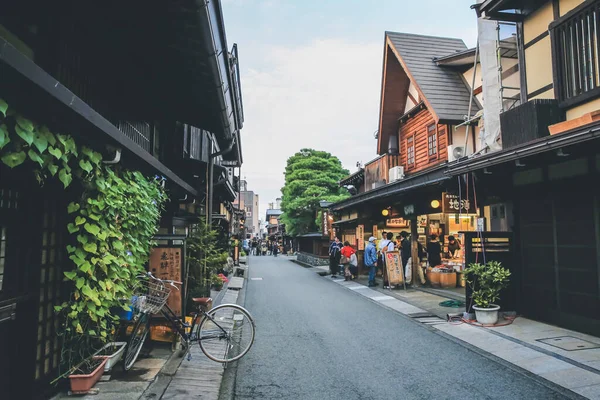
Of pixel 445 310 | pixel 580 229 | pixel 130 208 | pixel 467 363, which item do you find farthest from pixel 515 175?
pixel 130 208

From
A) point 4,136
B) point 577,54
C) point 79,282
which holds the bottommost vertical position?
point 79,282

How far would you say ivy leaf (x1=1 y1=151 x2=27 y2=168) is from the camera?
3.04m

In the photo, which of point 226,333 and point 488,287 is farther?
point 488,287

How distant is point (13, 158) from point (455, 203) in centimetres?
1210

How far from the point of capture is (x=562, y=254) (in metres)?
8.84

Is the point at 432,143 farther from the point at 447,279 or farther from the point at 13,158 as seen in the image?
the point at 13,158

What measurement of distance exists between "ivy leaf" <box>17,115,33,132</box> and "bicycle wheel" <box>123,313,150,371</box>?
3.80 meters

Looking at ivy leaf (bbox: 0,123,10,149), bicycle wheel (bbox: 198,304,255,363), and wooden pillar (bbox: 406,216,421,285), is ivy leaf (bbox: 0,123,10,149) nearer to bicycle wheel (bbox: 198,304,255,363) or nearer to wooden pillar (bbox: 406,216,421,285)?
bicycle wheel (bbox: 198,304,255,363)

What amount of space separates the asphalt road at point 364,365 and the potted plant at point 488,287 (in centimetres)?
142

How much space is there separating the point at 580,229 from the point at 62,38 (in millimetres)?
9603

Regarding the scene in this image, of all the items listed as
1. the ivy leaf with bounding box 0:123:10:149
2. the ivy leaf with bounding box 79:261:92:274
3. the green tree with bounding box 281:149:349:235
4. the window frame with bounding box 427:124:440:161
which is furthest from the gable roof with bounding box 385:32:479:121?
the green tree with bounding box 281:149:349:235

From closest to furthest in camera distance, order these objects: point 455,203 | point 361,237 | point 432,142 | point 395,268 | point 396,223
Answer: point 455,203 → point 395,268 → point 432,142 → point 396,223 → point 361,237

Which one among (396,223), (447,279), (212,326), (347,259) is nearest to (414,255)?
(447,279)

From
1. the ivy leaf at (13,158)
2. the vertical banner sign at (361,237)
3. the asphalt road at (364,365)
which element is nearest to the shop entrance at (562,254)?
the asphalt road at (364,365)
